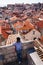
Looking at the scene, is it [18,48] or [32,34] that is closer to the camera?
[18,48]

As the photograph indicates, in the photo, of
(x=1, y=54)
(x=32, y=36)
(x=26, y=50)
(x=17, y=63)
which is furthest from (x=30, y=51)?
(x=32, y=36)

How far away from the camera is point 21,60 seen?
6492mm

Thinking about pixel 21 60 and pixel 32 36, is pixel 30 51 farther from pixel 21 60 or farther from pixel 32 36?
pixel 32 36

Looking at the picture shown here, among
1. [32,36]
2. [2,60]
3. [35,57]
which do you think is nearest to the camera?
[35,57]

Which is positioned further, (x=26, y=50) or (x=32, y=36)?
(x=32, y=36)

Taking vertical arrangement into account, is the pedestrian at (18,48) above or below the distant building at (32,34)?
above

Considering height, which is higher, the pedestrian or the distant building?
the pedestrian

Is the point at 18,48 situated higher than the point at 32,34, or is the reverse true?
the point at 18,48

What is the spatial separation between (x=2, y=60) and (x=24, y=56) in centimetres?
94

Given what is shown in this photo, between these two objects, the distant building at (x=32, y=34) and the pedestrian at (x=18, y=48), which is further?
the distant building at (x=32, y=34)

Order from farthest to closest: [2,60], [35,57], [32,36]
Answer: [32,36] < [2,60] < [35,57]

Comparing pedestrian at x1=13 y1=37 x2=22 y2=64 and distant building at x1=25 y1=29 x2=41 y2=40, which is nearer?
pedestrian at x1=13 y1=37 x2=22 y2=64

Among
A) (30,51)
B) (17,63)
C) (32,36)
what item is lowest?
(32,36)

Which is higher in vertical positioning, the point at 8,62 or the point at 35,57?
the point at 35,57
